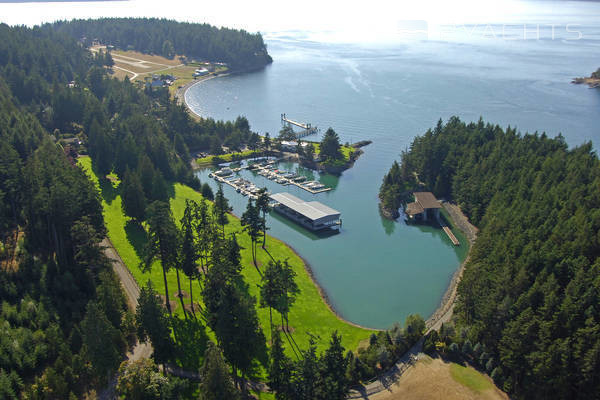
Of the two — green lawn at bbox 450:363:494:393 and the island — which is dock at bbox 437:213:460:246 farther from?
the island

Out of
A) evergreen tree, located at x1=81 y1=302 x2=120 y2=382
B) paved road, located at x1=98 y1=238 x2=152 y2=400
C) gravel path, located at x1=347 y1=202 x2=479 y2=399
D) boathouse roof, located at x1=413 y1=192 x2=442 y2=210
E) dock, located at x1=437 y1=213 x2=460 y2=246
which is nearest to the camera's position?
evergreen tree, located at x1=81 y1=302 x2=120 y2=382

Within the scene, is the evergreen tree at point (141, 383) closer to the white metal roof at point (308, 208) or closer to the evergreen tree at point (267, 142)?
the white metal roof at point (308, 208)

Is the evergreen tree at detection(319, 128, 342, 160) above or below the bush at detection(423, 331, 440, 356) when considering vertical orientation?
above

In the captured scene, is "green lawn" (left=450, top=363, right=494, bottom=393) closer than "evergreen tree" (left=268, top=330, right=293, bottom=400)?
No

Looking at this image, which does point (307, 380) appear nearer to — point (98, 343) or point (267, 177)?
point (98, 343)

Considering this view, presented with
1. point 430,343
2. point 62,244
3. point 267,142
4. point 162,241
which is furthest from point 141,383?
point 267,142

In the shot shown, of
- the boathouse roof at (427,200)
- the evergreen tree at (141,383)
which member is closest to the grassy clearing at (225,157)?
Result: the boathouse roof at (427,200)

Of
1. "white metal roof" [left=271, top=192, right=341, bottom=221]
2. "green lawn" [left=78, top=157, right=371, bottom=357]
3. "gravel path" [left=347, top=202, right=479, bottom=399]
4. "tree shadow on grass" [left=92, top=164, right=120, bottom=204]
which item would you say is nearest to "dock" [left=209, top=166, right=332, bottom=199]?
"white metal roof" [left=271, top=192, right=341, bottom=221]
